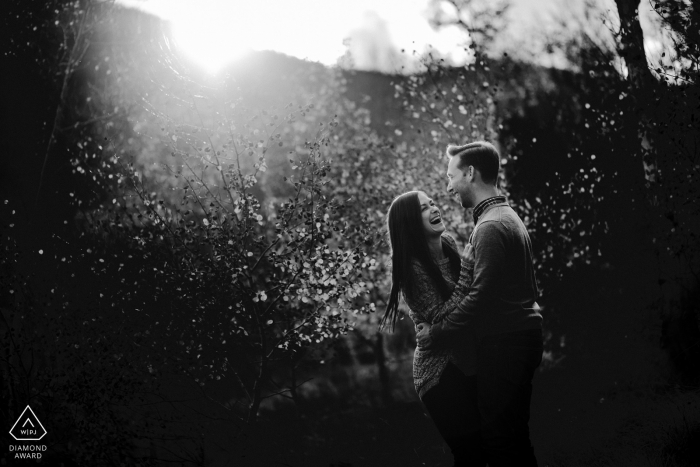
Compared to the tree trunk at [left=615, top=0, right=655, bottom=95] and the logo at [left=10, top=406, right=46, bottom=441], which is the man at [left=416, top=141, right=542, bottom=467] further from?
the tree trunk at [left=615, top=0, right=655, bottom=95]

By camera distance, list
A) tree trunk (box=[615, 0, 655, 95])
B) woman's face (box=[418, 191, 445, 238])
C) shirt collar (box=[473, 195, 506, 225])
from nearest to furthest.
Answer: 1. shirt collar (box=[473, 195, 506, 225])
2. woman's face (box=[418, 191, 445, 238])
3. tree trunk (box=[615, 0, 655, 95])

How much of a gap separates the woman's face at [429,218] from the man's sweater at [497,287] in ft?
0.96

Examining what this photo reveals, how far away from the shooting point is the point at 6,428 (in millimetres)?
7172

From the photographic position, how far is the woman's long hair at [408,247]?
344 centimetres

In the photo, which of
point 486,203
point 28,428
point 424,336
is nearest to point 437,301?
point 424,336

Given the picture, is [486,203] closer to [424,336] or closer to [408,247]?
[408,247]

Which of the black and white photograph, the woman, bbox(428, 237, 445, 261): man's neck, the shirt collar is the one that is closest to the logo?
the black and white photograph

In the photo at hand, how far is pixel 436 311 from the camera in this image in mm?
3330

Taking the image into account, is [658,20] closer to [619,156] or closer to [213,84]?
[619,156]

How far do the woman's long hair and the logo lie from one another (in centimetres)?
582

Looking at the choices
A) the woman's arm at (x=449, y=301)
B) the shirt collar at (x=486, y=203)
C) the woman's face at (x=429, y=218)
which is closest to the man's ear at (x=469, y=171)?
the shirt collar at (x=486, y=203)

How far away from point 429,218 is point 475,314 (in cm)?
66

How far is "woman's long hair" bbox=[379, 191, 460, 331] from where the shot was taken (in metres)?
3.44

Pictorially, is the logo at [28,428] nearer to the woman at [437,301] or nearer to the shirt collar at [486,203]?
the woman at [437,301]
